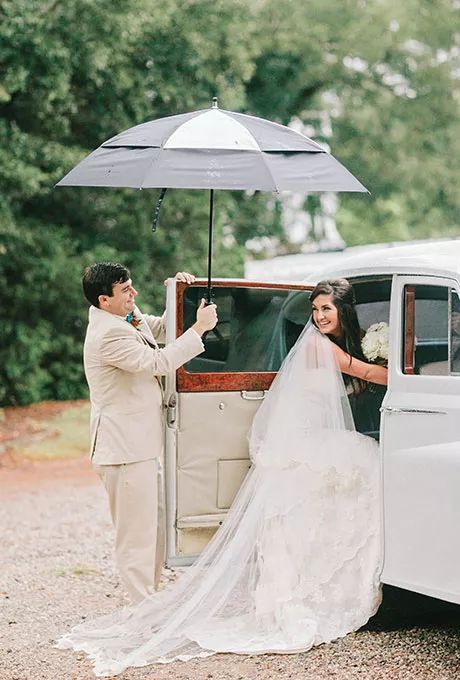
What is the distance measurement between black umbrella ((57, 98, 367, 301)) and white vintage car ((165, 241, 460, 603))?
51 centimetres

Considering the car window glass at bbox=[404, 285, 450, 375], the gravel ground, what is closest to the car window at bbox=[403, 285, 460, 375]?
the car window glass at bbox=[404, 285, 450, 375]

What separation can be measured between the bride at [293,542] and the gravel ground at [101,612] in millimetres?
118

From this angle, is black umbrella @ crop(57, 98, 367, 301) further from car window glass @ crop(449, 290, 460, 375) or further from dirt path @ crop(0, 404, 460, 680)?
dirt path @ crop(0, 404, 460, 680)

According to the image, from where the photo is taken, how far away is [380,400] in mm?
6223

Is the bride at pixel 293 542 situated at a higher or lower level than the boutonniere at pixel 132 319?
lower

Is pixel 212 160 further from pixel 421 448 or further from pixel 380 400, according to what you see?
pixel 421 448

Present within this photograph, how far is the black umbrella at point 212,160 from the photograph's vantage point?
18.1 ft

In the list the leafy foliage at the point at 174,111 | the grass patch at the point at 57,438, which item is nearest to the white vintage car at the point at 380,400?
the leafy foliage at the point at 174,111

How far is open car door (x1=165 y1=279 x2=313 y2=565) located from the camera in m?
5.78

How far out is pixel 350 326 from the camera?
19.2 ft

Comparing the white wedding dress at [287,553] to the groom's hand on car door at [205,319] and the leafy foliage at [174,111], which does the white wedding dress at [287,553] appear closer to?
the groom's hand on car door at [205,319]

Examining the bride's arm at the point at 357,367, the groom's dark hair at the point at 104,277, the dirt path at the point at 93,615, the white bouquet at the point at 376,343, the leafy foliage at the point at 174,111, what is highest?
the leafy foliage at the point at 174,111

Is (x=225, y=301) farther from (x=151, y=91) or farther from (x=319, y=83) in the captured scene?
(x=319, y=83)

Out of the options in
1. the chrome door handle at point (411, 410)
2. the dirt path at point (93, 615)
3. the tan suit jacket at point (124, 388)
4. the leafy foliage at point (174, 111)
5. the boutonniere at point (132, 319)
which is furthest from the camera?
the leafy foliage at point (174, 111)
